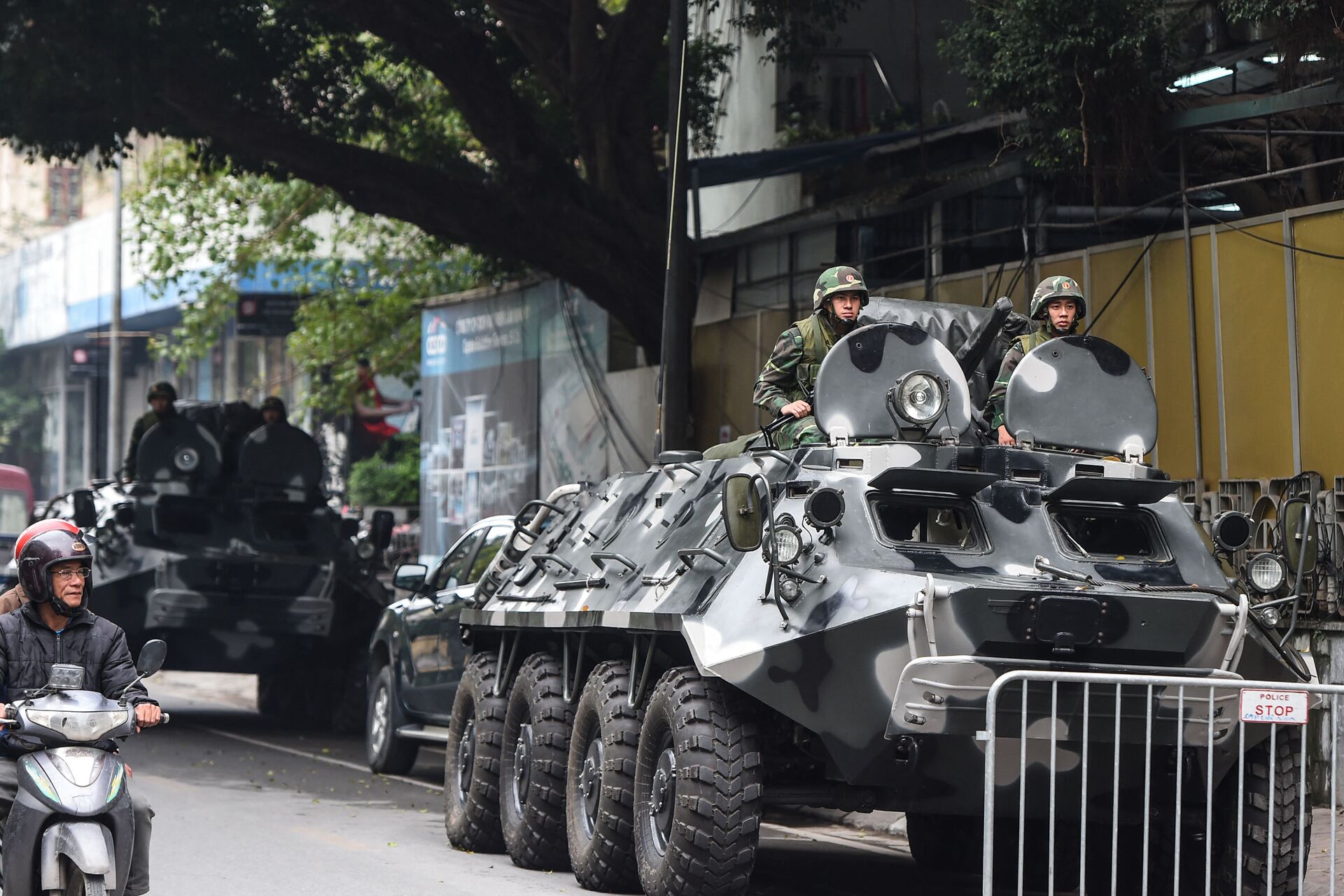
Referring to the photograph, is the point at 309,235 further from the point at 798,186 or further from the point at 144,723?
the point at 144,723

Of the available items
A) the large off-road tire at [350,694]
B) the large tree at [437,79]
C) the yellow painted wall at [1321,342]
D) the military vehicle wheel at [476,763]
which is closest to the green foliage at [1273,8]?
the yellow painted wall at [1321,342]

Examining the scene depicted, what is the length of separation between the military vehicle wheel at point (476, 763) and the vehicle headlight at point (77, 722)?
4504mm

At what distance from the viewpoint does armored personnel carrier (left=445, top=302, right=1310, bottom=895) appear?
25.0ft

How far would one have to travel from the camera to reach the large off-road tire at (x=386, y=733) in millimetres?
14828

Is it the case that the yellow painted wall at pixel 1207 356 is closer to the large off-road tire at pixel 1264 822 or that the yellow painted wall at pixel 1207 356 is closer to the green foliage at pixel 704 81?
the large off-road tire at pixel 1264 822

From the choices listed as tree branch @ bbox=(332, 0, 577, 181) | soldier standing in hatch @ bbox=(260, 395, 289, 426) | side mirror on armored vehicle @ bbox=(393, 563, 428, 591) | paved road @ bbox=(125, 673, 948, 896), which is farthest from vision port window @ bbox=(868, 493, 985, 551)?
soldier standing in hatch @ bbox=(260, 395, 289, 426)

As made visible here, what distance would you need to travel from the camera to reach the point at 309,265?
27969 millimetres

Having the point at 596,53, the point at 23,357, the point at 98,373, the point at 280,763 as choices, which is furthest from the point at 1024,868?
the point at 23,357

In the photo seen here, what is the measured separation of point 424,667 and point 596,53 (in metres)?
6.51

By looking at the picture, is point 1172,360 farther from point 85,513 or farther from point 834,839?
point 85,513

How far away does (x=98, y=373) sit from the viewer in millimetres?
28141

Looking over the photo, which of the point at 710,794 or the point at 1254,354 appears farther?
the point at 1254,354

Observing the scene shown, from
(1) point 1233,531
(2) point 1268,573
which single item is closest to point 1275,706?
(2) point 1268,573

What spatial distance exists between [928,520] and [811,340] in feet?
5.37
